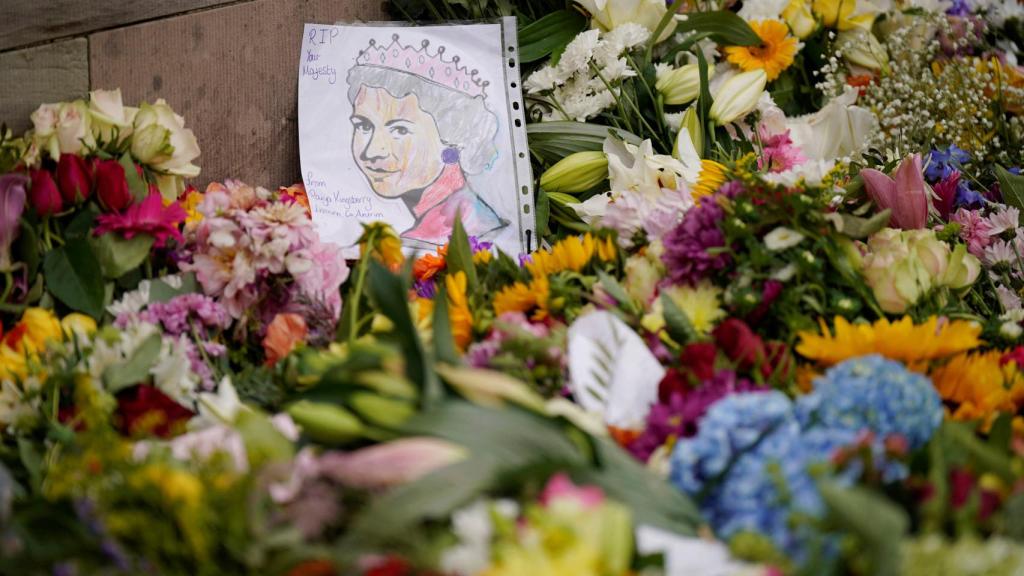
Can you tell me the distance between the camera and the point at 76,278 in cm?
85

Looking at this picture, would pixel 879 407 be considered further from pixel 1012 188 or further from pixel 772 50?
pixel 772 50

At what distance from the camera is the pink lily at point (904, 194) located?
958mm

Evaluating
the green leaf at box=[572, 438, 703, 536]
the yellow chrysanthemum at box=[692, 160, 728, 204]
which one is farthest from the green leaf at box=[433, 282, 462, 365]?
the yellow chrysanthemum at box=[692, 160, 728, 204]

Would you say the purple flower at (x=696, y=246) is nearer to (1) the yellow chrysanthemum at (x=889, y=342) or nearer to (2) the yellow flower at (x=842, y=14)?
(1) the yellow chrysanthemum at (x=889, y=342)

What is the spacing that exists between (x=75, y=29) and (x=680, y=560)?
3.07ft

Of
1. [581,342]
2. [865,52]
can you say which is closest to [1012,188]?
[865,52]

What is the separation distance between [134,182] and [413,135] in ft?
1.33

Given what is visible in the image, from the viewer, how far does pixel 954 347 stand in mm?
708

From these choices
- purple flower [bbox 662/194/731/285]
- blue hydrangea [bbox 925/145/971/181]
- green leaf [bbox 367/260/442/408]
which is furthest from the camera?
blue hydrangea [bbox 925/145/971/181]

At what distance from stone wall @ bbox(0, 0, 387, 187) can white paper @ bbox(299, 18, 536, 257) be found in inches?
1.7

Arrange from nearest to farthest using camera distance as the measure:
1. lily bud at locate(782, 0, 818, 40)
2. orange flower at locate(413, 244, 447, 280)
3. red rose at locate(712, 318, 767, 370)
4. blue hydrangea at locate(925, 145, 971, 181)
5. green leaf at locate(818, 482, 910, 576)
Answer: green leaf at locate(818, 482, 910, 576) < red rose at locate(712, 318, 767, 370) < orange flower at locate(413, 244, 447, 280) < blue hydrangea at locate(925, 145, 971, 181) < lily bud at locate(782, 0, 818, 40)

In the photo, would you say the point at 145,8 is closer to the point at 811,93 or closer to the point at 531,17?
the point at 531,17

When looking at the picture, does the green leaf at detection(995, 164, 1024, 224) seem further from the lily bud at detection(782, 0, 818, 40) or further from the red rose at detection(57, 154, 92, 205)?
the red rose at detection(57, 154, 92, 205)

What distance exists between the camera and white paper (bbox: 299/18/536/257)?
3.92 ft
